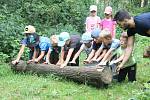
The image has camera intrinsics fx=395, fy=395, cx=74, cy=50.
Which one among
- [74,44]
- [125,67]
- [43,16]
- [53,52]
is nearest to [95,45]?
[74,44]

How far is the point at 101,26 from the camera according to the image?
11039 millimetres

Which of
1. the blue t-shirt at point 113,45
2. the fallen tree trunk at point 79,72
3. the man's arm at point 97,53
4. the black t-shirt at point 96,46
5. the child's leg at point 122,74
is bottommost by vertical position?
the child's leg at point 122,74

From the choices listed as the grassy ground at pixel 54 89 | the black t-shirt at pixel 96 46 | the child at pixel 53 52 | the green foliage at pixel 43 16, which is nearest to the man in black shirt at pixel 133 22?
the grassy ground at pixel 54 89

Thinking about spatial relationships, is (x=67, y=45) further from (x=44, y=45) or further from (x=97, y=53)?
(x=97, y=53)

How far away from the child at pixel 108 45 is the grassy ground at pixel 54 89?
599 mm

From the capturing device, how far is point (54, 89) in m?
7.88

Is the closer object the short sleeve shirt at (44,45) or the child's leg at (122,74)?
the child's leg at (122,74)

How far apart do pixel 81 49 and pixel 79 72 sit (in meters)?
0.93

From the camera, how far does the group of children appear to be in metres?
8.48

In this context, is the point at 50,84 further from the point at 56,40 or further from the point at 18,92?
the point at 56,40

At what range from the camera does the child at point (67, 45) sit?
889cm

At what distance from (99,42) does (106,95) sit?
1.49 metres

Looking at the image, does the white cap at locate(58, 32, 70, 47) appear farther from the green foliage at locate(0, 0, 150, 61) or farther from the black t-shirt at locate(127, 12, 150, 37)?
the green foliage at locate(0, 0, 150, 61)

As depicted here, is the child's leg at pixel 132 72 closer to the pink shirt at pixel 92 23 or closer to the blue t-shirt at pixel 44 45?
the blue t-shirt at pixel 44 45
